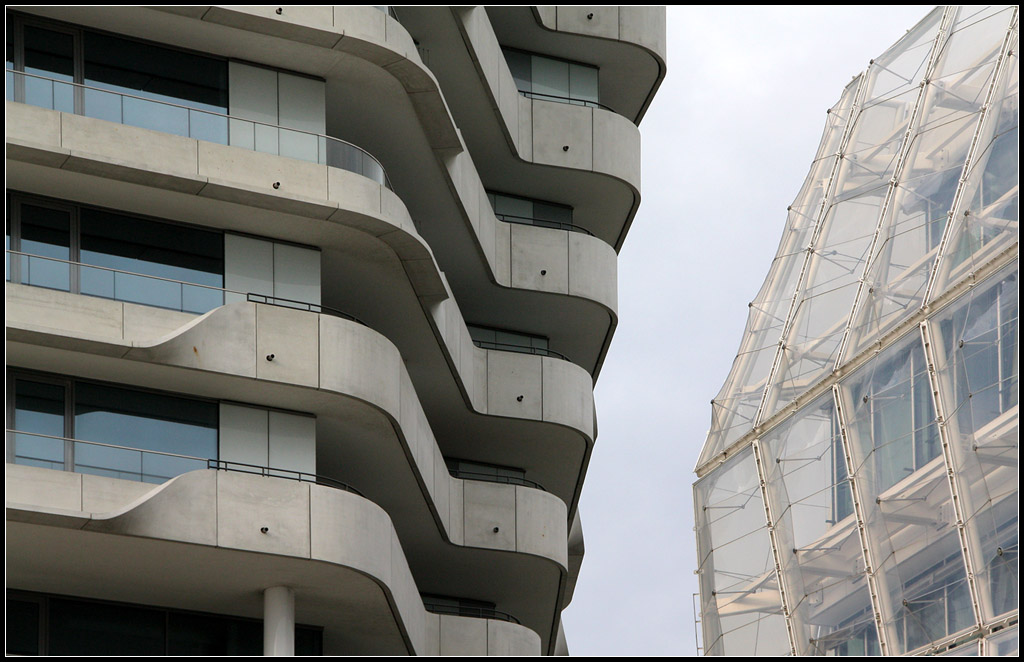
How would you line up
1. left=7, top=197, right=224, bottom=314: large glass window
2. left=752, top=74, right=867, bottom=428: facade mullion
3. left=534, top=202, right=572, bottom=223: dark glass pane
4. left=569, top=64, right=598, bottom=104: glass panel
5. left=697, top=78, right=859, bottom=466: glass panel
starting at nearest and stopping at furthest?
left=7, top=197, right=224, bottom=314: large glass window, left=534, top=202, right=572, bottom=223: dark glass pane, left=569, top=64, right=598, bottom=104: glass panel, left=752, top=74, right=867, bottom=428: facade mullion, left=697, top=78, right=859, bottom=466: glass panel

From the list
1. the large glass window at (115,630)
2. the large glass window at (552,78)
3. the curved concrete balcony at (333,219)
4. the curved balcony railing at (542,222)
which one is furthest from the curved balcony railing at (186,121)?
the large glass window at (552,78)

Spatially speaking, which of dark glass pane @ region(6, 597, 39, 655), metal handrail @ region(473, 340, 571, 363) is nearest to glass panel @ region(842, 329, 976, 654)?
metal handrail @ region(473, 340, 571, 363)

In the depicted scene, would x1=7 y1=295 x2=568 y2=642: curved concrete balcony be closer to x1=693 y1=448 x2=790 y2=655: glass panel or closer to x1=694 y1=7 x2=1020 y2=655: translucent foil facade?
x1=694 y1=7 x2=1020 y2=655: translucent foil facade

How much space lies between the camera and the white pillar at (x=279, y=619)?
79.9 ft

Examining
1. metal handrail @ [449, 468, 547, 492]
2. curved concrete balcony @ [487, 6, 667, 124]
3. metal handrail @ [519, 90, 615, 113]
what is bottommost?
metal handrail @ [449, 468, 547, 492]

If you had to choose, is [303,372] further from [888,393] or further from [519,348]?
[888,393]

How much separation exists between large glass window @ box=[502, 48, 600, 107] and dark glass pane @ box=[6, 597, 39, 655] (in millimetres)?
17587

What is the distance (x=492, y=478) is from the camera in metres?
34.7

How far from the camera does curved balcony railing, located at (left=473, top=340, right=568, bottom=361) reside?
34.9 metres

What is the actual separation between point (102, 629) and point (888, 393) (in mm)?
19828

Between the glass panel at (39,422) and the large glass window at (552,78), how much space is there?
15795 mm

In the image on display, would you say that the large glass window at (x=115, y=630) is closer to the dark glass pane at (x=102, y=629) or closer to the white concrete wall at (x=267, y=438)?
the dark glass pane at (x=102, y=629)

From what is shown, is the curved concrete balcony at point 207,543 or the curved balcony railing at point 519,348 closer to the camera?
the curved concrete balcony at point 207,543

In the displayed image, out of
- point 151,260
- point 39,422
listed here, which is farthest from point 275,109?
point 39,422
